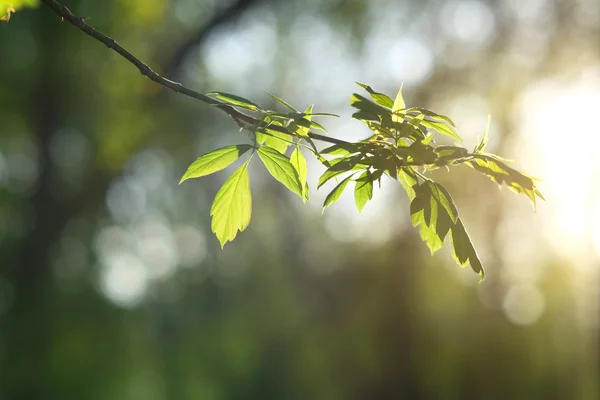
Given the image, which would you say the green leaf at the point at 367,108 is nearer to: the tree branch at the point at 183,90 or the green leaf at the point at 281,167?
the tree branch at the point at 183,90

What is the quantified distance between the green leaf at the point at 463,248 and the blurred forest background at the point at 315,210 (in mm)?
7101

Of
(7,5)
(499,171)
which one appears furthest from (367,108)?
(7,5)

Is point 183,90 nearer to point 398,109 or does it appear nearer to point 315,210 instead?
point 398,109

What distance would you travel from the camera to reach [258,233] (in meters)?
13.4

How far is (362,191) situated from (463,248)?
0.24 m

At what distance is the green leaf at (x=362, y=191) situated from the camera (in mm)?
1255

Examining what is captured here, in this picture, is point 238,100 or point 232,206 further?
point 232,206

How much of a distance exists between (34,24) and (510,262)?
8384mm

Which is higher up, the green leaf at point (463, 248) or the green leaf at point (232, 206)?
the green leaf at point (232, 206)

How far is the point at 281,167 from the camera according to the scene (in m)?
1.26

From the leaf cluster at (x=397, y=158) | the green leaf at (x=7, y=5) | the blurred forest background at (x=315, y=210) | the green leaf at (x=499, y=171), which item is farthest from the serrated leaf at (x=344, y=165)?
the blurred forest background at (x=315, y=210)

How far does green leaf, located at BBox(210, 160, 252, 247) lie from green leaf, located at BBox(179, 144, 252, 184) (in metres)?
0.09

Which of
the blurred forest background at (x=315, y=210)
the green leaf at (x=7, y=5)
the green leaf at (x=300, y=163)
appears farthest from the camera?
the blurred forest background at (x=315, y=210)

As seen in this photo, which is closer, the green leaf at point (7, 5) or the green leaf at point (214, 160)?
the green leaf at point (214, 160)
